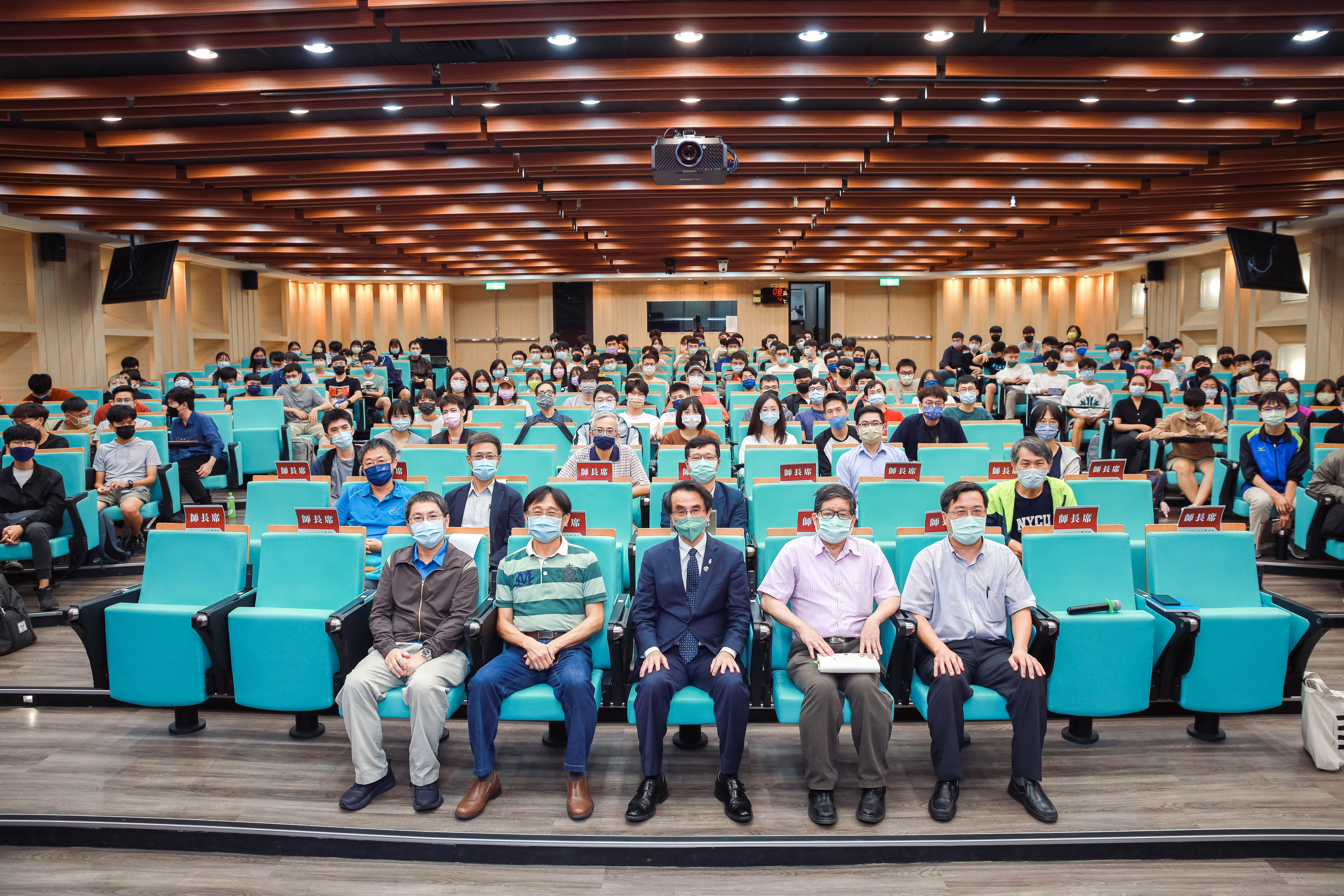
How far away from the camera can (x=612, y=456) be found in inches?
219

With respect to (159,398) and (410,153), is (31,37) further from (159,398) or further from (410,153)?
(159,398)

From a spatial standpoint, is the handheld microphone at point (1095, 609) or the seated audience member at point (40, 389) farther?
the seated audience member at point (40, 389)

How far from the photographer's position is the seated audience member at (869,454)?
17.6ft

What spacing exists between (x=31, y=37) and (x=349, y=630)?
4.78m

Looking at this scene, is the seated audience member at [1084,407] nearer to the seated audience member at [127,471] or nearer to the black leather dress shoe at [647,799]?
the black leather dress shoe at [647,799]

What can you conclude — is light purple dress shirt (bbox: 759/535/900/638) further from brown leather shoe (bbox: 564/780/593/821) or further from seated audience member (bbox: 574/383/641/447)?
seated audience member (bbox: 574/383/641/447)

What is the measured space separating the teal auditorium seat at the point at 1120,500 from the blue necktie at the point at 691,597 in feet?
7.87

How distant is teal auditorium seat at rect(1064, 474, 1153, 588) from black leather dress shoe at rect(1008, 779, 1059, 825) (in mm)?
1965

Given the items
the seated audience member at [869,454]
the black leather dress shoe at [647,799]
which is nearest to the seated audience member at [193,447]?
the seated audience member at [869,454]

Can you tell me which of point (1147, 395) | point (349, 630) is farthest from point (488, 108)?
point (1147, 395)

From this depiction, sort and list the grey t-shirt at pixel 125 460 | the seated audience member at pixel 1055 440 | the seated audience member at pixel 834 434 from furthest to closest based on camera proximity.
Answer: the grey t-shirt at pixel 125 460
the seated audience member at pixel 834 434
the seated audience member at pixel 1055 440

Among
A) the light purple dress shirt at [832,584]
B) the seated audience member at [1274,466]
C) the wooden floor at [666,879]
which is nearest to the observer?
the wooden floor at [666,879]

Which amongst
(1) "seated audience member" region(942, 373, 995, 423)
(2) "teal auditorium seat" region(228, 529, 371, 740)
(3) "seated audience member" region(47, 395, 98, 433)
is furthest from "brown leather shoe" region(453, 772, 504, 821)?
(3) "seated audience member" region(47, 395, 98, 433)

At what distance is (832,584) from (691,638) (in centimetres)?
61
